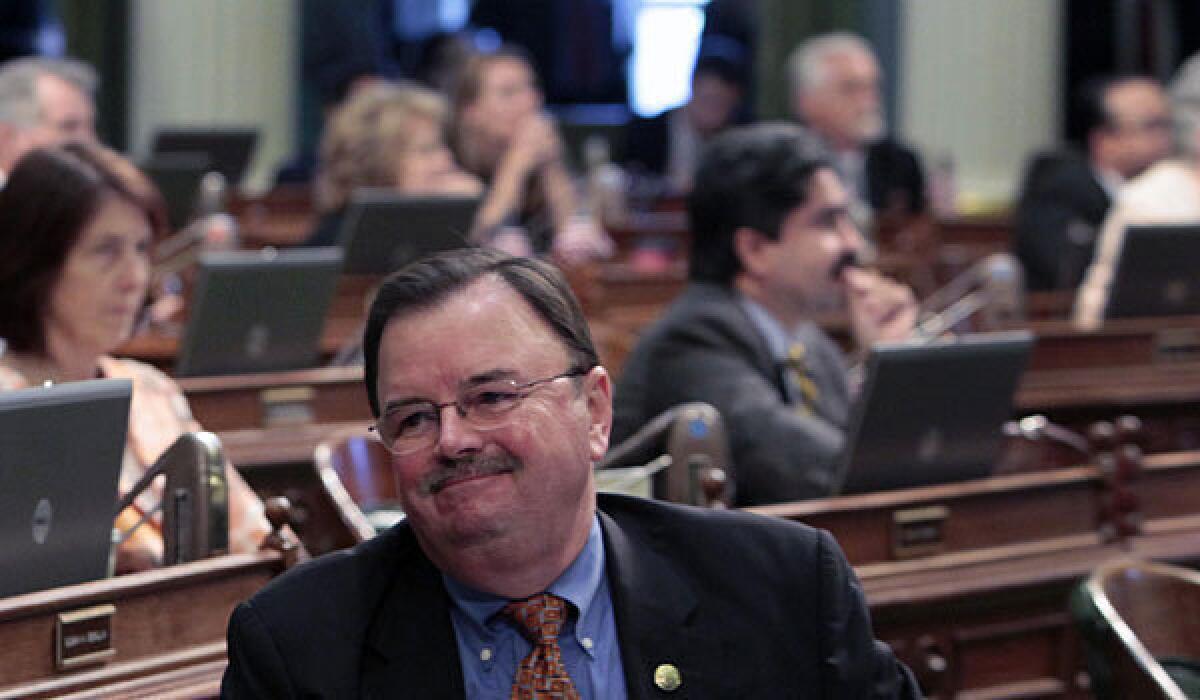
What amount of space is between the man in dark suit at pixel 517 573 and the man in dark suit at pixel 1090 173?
215 inches

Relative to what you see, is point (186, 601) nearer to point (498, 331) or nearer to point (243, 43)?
point (498, 331)

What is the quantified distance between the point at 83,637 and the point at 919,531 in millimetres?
1318

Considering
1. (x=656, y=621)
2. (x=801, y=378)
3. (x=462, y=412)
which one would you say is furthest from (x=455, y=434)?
(x=801, y=378)

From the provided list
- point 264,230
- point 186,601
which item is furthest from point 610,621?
point 264,230

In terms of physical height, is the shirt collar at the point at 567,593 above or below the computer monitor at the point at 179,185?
above

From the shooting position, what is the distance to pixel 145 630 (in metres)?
2.31

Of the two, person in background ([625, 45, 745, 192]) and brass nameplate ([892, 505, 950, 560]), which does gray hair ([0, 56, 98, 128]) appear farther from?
person in background ([625, 45, 745, 192])

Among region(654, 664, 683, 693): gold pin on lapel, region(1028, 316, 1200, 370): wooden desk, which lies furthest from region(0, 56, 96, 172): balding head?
region(654, 664, 683, 693): gold pin on lapel

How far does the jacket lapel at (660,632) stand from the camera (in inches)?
70.9

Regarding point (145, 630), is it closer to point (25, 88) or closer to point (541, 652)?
point (541, 652)

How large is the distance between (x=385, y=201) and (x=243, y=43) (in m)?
4.98

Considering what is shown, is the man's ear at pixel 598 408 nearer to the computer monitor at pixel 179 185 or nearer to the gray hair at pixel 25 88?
the gray hair at pixel 25 88

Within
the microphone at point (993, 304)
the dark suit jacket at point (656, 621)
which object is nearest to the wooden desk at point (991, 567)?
the dark suit jacket at point (656, 621)

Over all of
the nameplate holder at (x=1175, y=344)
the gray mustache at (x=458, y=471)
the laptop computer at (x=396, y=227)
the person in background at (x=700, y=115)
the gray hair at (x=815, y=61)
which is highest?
the gray mustache at (x=458, y=471)
